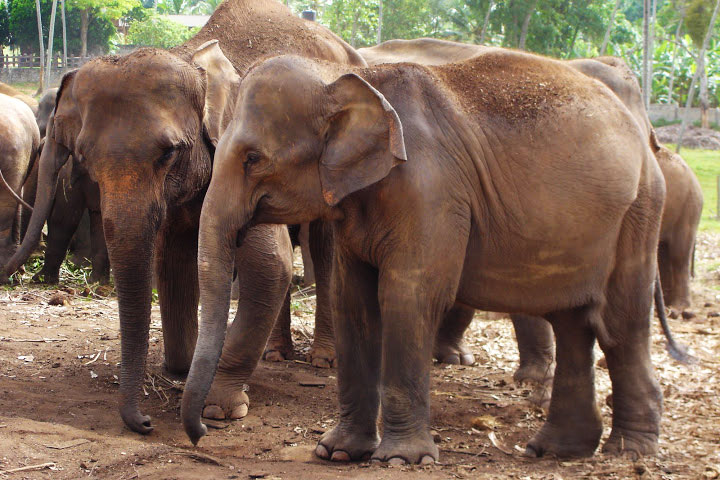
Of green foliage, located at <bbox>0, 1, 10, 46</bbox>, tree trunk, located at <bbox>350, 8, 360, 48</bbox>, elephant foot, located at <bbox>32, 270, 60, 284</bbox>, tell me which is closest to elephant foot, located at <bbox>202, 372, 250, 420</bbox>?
elephant foot, located at <bbox>32, 270, 60, 284</bbox>

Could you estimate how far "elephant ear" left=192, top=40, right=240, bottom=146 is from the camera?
4551 mm

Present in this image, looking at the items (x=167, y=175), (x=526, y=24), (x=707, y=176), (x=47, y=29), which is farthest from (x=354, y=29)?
(x=167, y=175)

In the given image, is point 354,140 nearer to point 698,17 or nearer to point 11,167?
point 11,167

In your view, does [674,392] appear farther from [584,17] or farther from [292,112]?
[584,17]

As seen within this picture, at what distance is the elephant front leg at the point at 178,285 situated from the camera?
493 centimetres

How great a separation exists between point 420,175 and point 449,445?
1.41 meters

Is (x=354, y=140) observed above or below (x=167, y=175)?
above

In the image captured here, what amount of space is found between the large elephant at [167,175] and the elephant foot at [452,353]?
67.9 inches

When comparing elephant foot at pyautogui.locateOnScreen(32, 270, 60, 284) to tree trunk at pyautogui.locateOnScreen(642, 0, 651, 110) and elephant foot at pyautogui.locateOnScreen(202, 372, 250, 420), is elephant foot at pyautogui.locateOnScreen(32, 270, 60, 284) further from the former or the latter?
tree trunk at pyautogui.locateOnScreen(642, 0, 651, 110)

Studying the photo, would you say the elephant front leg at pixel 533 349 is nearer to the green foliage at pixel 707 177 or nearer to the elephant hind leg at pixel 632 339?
the elephant hind leg at pixel 632 339

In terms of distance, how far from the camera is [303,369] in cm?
574

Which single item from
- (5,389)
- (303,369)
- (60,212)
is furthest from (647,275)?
(60,212)

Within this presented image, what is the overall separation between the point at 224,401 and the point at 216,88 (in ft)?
4.77

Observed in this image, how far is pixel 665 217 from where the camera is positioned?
8.98 m
